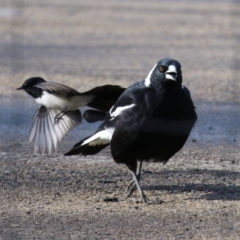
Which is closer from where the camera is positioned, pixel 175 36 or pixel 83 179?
pixel 83 179

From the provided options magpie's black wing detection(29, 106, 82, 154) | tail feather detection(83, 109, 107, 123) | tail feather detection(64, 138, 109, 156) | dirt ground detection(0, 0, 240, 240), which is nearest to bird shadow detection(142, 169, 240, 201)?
dirt ground detection(0, 0, 240, 240)

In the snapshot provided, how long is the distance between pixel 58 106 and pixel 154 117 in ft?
3.54

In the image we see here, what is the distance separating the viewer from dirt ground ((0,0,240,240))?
4941 millimetres

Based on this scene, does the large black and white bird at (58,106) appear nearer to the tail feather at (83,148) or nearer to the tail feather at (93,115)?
the tail feather at (93,115)

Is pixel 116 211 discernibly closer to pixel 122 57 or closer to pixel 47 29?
pixel 122 57

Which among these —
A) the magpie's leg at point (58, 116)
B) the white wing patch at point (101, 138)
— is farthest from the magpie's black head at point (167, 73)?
the magpie's leg at point (58, 116)

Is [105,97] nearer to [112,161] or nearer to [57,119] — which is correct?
[57,119]

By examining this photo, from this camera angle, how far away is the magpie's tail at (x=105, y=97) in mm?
5809

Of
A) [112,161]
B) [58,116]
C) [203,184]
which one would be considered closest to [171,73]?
[203,184]

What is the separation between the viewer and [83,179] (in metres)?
6.09

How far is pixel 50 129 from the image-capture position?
6.30m

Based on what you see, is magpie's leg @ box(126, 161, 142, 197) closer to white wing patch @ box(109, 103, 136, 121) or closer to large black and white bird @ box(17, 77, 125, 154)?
white wing patch @ box(109, 103, 136, 121)

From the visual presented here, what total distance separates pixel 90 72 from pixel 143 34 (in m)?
4.95

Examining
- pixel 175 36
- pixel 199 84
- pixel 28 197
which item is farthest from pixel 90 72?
pixel 28 197
